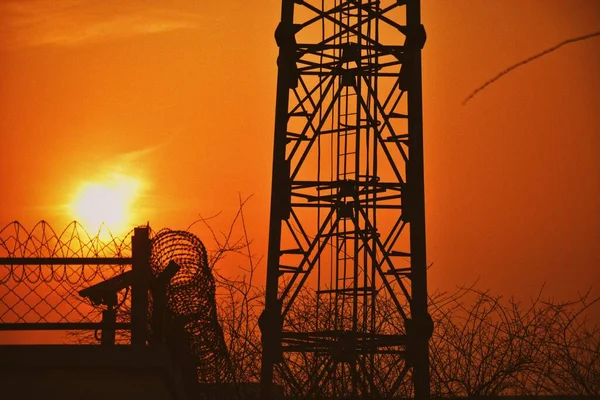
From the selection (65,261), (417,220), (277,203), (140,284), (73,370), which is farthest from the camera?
(277,203)

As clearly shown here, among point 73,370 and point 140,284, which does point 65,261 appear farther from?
point 73,370

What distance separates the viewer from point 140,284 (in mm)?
7852

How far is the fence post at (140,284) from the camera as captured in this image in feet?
25.1

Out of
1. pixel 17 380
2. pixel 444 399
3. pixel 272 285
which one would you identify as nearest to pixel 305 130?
pixel 272 285

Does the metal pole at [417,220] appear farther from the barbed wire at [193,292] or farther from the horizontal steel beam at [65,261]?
the horizontal steel beam at [65,261]

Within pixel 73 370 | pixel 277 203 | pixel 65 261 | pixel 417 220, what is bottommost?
pixel 73 370

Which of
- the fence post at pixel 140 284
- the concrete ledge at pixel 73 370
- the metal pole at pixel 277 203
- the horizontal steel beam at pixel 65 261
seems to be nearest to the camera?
the concrete ledge at pixel 73 370

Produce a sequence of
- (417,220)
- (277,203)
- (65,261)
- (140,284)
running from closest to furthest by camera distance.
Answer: (140,284) < (65,261) < (417,220) < (277,203)

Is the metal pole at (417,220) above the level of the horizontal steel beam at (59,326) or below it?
above

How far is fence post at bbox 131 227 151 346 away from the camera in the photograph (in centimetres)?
766

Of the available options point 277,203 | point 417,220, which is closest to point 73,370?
point 277,203

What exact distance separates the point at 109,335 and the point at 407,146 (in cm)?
830

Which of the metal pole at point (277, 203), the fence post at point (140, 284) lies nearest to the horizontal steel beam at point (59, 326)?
the fence post at point (140, 284)

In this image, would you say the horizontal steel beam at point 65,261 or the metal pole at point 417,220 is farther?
the metal pole at point 417,220
